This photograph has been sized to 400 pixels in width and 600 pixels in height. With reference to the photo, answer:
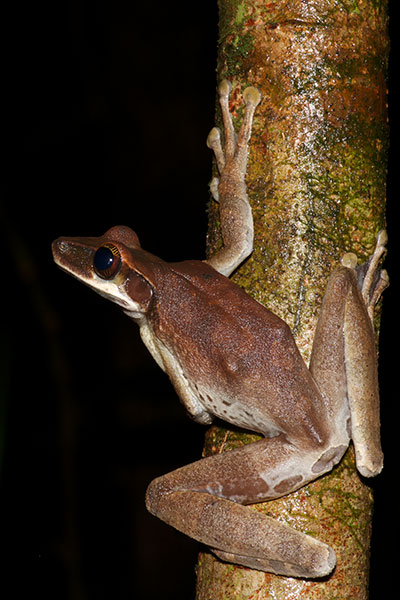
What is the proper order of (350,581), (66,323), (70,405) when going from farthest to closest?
(66,323), (70,405), (350,581)

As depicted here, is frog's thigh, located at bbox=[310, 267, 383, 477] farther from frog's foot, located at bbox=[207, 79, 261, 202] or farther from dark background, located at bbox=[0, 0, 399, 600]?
dark background, located at bbox=[0, 0, 399, 600]

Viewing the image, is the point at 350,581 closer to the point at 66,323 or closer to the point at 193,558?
the point at 193,558

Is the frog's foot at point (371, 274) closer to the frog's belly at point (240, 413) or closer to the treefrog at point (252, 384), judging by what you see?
the treefrog at point (252, 384)

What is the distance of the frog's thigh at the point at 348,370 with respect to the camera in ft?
6.96

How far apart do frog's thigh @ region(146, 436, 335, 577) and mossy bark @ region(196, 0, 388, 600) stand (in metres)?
0.07

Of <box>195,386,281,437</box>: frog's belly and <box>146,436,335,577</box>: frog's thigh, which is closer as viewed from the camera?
<box>146,436,335,577</box>: frog's thigh

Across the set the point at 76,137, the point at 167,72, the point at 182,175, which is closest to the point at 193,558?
the point at 182,175

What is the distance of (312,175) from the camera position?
85.7 inches

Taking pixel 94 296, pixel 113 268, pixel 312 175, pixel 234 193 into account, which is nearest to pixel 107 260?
pixel 113 268

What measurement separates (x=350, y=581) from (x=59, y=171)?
20.3ft

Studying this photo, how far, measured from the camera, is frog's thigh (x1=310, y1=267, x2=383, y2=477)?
2121mm

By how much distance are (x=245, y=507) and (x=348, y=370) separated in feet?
1.87

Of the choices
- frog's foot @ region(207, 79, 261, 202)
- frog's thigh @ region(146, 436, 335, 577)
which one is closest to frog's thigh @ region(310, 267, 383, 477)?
frog's thigh @ region(146, 436, 335, 577)

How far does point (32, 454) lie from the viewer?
6.50 metres
